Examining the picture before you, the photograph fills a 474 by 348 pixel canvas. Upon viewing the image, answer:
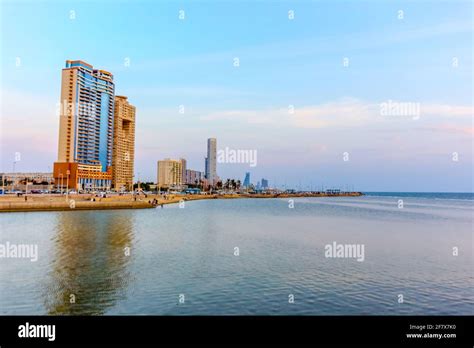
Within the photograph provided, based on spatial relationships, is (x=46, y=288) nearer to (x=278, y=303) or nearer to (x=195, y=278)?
(x=195, y=278)

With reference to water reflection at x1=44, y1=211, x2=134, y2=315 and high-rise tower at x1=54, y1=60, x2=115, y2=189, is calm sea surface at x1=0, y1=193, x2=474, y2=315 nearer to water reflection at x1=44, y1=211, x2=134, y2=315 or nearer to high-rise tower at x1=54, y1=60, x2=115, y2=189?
water reflection at x1=44, y1=211, x2=134, y2=315

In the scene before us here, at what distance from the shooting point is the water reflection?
1702cm

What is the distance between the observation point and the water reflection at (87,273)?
17.0 meters

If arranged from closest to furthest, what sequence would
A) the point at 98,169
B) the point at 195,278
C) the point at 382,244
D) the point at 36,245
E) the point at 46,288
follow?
1. the point at 46,288
2. the point at 195,278
3. the point at 36,245
4. the point at 382,244
5. the point at 98,169

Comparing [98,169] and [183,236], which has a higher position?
[98,169]

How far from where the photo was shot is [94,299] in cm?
1770

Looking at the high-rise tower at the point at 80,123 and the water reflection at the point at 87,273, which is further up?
the high-rise tower at the point at 80,123

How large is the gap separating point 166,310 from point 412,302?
12910mm

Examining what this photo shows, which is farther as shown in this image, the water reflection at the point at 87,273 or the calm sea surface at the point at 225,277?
the calm sea surface at the point at 225,277

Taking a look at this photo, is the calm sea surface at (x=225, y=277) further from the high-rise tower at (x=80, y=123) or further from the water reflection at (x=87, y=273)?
the high-rise tower at (x=80, y=123)

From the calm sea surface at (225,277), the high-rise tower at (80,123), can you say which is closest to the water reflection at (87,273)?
the calm sea surface at (225,277)

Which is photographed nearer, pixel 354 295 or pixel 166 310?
pixel 166 310
